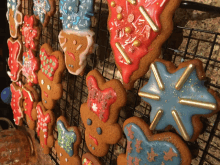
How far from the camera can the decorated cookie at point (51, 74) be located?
75 cm

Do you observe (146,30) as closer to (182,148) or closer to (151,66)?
(151,66)

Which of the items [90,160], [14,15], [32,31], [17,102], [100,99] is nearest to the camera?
[100,99]

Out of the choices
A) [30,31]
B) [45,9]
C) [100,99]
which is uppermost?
→ [45,9]

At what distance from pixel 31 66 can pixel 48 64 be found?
179mm

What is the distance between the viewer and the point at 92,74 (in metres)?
0.63

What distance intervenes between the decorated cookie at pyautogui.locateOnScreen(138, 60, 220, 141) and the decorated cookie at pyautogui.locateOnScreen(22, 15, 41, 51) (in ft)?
1.98

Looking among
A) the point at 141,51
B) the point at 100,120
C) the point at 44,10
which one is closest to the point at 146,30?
the point at 141,51

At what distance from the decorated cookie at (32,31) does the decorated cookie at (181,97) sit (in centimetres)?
60

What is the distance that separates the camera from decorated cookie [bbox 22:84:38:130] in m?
0.98

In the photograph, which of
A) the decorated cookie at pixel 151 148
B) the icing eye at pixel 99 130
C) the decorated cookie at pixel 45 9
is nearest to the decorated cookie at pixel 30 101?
the decorated cookie at pixel 45 9

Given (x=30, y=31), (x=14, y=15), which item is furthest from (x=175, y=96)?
(x=14, y=15)

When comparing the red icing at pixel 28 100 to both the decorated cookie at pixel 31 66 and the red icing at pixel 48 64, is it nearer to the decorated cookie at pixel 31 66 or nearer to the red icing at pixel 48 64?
the decorated cookie at pixel 31 66

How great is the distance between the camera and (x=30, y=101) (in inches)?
38.8

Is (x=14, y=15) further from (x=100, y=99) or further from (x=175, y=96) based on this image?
(x=175, y=96)
